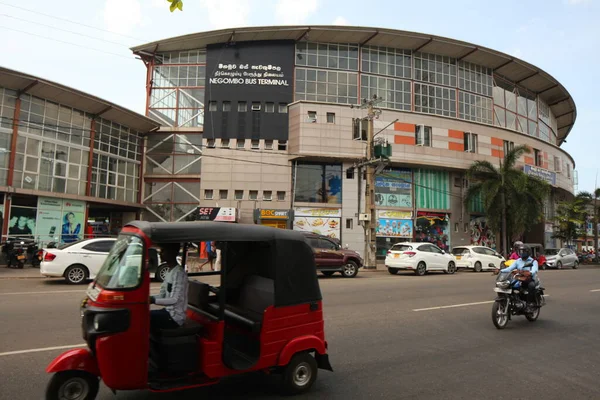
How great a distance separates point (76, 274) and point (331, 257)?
31.1 feet

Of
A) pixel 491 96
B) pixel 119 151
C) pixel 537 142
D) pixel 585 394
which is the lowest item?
pixel 585 394

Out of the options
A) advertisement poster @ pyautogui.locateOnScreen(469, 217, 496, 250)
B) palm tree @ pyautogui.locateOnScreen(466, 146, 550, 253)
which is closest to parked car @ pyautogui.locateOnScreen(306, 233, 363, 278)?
palm tree @ pyautogui.locateOnScreen(466, 146, 550, 253)

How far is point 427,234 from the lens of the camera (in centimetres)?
3288

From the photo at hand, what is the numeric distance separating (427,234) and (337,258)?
58.5ft

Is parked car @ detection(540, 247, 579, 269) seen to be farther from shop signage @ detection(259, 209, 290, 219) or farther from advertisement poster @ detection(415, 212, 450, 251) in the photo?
shop signage @ detection(259, 209, 290, 219)

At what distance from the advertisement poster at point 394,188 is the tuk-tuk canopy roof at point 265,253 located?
28061 mm

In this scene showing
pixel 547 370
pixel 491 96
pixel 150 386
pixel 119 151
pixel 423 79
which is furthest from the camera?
pixel 491 96

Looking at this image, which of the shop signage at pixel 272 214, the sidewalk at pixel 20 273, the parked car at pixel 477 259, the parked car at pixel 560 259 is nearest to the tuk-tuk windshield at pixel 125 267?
the sidewalk at pixel 20 273

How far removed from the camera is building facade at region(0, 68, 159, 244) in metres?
22.4

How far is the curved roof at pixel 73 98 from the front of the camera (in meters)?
22.3

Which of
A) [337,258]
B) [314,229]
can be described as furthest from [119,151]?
[337,258]

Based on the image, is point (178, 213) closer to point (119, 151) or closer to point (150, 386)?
point (119, 151)

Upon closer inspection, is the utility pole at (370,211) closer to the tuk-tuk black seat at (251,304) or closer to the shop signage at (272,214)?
the shop signage at (272,214)

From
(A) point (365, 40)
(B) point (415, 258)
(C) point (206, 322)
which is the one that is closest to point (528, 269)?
(C) point (206, 322)
